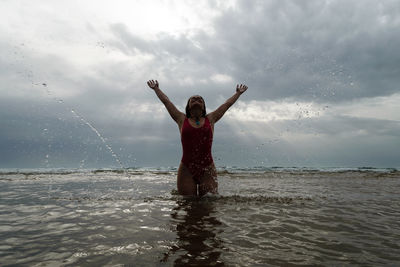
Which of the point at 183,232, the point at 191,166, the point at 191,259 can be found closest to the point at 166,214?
the point at 183,232

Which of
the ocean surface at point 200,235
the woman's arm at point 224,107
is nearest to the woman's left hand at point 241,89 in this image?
the woman's arm at point 224,107

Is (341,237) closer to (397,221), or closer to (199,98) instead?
(397,221)

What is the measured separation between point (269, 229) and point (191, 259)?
1588mm

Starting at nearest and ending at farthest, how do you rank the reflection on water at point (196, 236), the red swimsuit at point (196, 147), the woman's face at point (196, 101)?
1. the reflection on water at point (196, 236)
2. the red swimsuit at point (196, 147)
3. the woman's face at point (196, 101)

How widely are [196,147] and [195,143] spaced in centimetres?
11

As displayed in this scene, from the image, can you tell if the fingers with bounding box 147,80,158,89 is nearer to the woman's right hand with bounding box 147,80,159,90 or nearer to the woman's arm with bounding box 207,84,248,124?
the woman's right hand with bounding box 147,80,159,90

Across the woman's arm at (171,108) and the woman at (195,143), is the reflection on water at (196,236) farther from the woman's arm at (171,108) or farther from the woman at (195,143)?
the woman's arm at (171,108)

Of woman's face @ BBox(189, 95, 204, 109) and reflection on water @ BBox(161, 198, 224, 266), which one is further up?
woman's face @ BBox(189, 95, 204, 109)

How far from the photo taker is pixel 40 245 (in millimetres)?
3006

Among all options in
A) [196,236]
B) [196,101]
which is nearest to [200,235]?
[196,236]

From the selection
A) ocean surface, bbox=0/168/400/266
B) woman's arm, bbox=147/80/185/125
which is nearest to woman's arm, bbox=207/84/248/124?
woman's arm, bbox=147/80/185/125

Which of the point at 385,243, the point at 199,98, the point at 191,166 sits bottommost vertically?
the point at 385,243

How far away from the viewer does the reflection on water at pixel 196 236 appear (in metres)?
2.49

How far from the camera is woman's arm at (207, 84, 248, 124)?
6566 mm
